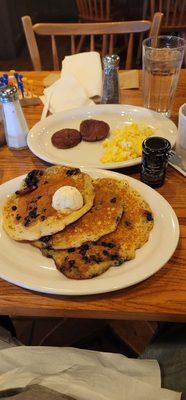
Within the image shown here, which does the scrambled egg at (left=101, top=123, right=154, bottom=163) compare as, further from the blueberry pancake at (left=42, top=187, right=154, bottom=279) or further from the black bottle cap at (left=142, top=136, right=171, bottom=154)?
the blueberry pancake at (left=42, top=187, right=154, bottom=279)

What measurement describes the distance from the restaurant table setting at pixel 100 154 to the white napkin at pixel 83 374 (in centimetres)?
14

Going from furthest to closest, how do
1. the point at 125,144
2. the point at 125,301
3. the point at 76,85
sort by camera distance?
the point at 76,85 → the point at 125,144 → the point at 125,301

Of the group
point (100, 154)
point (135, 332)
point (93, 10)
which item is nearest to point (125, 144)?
point (100, 154)

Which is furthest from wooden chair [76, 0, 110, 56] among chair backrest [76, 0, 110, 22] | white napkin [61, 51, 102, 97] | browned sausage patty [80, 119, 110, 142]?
browned sausage patty [80, 119, 110, 142]

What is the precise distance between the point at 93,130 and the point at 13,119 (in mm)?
251

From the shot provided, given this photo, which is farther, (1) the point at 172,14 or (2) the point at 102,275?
(1) the point at 172,14

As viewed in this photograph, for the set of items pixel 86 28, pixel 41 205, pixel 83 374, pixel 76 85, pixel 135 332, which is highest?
pixel 86 28

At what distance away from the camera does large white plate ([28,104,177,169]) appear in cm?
102

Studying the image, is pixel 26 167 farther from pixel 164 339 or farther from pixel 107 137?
pixel 164 339

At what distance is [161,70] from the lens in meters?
1.21

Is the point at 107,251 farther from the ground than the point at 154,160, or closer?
closer

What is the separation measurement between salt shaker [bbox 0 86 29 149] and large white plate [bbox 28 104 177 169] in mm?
32

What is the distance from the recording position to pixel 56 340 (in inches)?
56.0

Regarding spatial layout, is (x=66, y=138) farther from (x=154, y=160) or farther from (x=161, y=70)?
(x=161, y=70)
